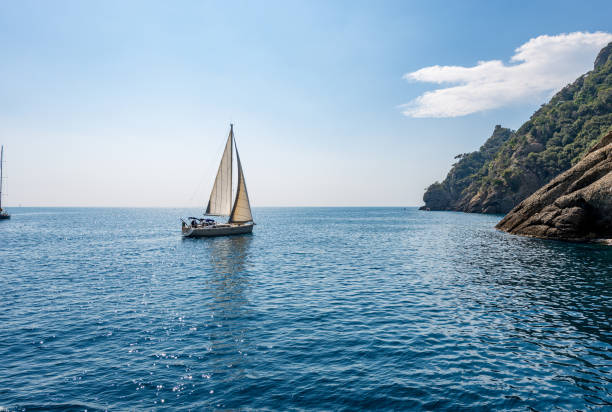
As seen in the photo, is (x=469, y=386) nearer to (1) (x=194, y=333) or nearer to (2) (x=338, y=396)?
(2) (x=338, y=396)

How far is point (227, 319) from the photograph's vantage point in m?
16.7

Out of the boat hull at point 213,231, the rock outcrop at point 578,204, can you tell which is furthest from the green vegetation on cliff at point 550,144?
the boat hull at point 213,231

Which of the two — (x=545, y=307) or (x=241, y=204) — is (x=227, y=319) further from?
(x=241, y=204)

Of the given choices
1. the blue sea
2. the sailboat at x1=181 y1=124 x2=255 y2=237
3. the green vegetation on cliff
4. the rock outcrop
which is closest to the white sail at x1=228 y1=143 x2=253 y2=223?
the sailboat at x1=181 y1=124 x2=255 y2=237

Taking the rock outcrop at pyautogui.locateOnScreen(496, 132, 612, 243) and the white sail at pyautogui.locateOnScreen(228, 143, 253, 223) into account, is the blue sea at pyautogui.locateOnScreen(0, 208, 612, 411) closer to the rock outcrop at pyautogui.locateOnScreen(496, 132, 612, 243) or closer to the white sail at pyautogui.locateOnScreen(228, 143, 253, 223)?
the rock outcrop at pyautogui.locateOnScreen(496, 132, 612, 243)

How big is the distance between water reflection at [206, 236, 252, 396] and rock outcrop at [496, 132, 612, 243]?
43.1m

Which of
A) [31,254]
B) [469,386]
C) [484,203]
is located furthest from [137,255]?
[484,203]

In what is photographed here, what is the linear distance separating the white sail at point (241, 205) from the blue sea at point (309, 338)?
26.5 meters

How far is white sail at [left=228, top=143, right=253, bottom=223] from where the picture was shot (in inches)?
2133

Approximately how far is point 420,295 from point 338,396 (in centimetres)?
1282

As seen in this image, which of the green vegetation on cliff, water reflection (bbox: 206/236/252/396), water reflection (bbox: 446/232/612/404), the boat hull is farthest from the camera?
the green vegetation on cliff

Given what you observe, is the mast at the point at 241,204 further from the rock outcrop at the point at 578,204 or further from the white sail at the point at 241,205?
the rock outcrop at the point at 578,204

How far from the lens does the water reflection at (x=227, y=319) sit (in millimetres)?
11391

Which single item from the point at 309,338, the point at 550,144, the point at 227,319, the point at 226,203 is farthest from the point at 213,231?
the point at 550,144
